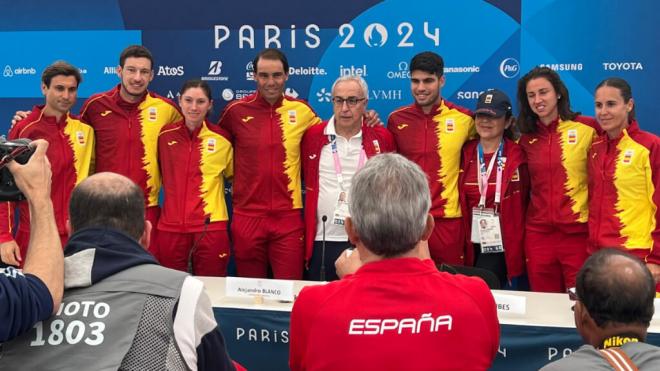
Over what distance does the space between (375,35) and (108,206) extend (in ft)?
11.8

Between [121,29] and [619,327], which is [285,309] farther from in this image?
[121,29]

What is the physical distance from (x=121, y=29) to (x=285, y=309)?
3.11 meters

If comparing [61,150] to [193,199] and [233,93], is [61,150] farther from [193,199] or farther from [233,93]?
[233,93]

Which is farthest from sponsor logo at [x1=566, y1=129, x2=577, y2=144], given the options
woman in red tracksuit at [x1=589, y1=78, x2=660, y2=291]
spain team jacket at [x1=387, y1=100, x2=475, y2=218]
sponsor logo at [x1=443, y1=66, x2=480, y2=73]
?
sponsor logo at [x1=443, y1=66, x2=480, y2=73]

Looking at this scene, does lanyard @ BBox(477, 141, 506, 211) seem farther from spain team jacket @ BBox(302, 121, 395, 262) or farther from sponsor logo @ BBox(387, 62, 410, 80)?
sponsor logo @ BBox(387, 62, 410, 80)

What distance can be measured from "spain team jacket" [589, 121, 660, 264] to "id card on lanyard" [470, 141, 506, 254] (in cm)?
54

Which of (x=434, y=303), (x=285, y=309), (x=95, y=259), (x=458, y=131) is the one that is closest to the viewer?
(x=434, y=303)

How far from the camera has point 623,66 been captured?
15.6 feet

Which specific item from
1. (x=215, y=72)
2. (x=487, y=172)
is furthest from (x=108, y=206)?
(x=215, y=72)

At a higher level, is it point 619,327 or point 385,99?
point 385,99

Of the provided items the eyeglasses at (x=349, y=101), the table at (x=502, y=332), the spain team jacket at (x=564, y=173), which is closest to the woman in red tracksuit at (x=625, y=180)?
the spain team jacket at (x=564, y=173)

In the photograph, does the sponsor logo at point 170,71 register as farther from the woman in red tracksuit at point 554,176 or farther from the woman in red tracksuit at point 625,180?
the woman in red tracksuit at point 625,180

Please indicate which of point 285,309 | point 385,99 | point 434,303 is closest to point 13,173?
point 434,303

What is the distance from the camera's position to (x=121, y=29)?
5.34 m
